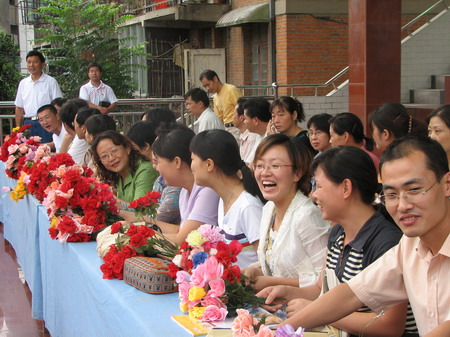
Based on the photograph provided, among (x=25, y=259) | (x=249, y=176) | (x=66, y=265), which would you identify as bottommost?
(x=25, y=259)

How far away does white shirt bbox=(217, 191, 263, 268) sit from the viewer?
3.11 m

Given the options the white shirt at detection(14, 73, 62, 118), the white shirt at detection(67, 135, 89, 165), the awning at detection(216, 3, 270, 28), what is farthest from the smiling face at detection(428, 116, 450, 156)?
the awning at detection(216, 3, 270, 28)

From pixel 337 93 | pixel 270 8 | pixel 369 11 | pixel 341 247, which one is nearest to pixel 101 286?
Result: pixel 341 247

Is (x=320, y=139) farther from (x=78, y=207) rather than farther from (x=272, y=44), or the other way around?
(x=272, y=44)

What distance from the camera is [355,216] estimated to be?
97.0 inches

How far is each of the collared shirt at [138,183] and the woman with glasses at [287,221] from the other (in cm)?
172

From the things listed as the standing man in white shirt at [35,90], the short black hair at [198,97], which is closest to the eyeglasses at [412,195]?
the short black hair at [198,97]

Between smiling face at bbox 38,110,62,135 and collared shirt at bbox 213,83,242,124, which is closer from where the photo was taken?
smiling face at bbox 38,110,62,135

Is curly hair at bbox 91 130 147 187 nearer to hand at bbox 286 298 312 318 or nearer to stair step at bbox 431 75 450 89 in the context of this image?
hand at bbox 286 298 312 318

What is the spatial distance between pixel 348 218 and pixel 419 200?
66cm

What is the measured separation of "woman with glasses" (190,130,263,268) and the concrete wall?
8.29 m

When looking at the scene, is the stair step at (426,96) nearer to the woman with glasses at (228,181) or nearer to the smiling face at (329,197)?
the woman with glasses at (228,181)

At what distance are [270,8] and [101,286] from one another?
34.9ft

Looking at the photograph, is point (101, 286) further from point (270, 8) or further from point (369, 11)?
point (270, 8)
